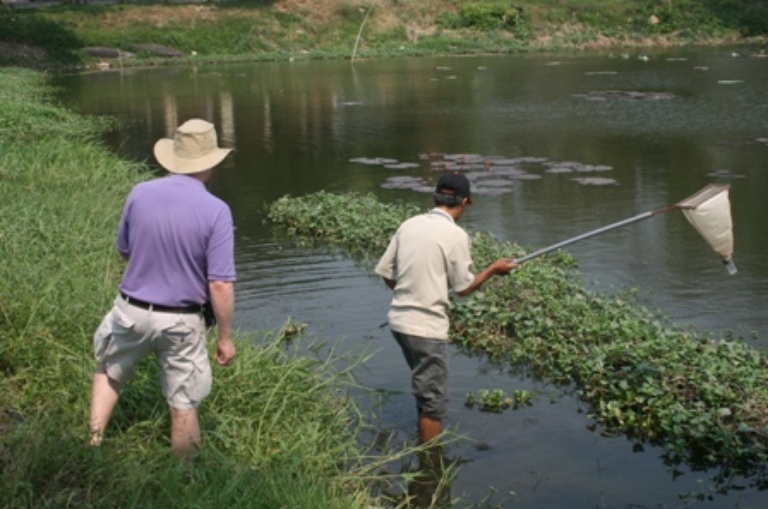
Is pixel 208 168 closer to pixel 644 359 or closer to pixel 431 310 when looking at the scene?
pixel 431 310

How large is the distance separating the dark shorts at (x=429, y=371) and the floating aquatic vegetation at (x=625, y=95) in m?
21.2

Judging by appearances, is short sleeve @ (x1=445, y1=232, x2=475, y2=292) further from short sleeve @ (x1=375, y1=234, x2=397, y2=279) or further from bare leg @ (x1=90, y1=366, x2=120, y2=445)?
bare leg @ (x1=90, y1=366, x2=120, y2=445)

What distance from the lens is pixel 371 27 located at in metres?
48.7

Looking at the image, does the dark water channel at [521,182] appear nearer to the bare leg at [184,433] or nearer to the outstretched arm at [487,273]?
the outstretched arm at [487,273]

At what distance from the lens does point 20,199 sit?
33.6 feet

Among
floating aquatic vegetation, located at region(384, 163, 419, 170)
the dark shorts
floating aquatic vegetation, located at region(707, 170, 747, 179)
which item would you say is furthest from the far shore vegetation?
floating aquatic vegetation, located at region(707, 170, 747, 179)

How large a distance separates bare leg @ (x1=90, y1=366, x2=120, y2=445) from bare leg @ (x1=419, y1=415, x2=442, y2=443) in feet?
6.11

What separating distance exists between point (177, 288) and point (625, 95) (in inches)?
923

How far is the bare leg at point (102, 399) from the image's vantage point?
527 cm

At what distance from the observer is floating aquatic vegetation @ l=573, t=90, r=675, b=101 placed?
87.2ft

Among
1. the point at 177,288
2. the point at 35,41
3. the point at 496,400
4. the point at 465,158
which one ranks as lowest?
the point at 496,400

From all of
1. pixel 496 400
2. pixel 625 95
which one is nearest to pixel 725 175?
pixel 496 400

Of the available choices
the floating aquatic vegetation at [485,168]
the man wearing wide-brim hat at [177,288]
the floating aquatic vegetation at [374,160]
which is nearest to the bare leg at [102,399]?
the man wearing wide-brim hat at [177,288]

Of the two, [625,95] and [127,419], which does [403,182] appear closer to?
[127,419]
